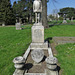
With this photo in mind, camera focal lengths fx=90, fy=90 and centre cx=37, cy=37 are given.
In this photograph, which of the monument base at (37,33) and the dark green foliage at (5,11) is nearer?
the monument base at (37,33)

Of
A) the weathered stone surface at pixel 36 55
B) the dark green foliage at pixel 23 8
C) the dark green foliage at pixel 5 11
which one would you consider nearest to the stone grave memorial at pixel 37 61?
the weathered stone surface at pixel 36 55

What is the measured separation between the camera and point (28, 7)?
111 ft

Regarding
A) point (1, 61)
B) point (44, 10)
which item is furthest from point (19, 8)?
point (1, 61)

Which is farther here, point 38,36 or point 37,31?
point 38,36

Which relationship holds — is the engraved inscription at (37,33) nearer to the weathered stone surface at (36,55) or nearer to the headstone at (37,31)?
the headstone at (37,31)

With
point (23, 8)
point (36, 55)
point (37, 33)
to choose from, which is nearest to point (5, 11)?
point (23, 8)

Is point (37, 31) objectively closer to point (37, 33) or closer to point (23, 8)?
point (37, 33)

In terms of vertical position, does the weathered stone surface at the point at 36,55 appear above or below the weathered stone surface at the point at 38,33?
below

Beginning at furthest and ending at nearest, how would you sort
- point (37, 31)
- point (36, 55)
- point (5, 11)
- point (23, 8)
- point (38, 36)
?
point (23, 8), point (5, 11), point (38, 36), point (37, 31), point (36, 55)

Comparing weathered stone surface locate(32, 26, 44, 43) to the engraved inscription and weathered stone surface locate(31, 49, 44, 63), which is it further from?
weathered stone surface locate(31, 49, 44, 63)

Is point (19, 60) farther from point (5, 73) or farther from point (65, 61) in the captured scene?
point (65, 61)

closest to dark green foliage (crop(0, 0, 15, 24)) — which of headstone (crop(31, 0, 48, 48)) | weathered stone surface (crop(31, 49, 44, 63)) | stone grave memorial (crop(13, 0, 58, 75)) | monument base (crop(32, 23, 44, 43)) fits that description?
headstone (crop(31, 0, 48, 48))

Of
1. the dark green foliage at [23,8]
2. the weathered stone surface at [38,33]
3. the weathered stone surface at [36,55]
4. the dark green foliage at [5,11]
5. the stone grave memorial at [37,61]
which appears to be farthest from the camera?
the dark green foliage at [23,8]

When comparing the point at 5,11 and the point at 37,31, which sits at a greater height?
the point at 5,11
